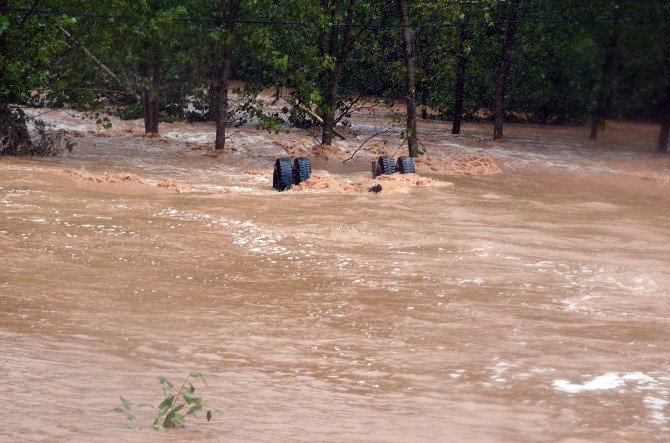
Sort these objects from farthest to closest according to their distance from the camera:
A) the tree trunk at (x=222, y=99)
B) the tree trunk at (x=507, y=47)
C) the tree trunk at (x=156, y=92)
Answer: the tree trunk at (x=507, y=47) → the tree trunk at (x=156, y=92) → the tree trunk at (x=222, y=99)

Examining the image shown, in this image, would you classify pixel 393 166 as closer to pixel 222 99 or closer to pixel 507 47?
pixel 222 99

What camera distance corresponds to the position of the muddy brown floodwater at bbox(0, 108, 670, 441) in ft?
19.4

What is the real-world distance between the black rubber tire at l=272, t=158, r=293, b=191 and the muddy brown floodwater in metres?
0.32

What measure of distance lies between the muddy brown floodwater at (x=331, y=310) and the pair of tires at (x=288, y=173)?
1.08 feet

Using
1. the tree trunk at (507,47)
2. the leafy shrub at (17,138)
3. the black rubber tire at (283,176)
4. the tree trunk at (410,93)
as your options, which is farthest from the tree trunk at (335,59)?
the leafy shrub at (17,138)

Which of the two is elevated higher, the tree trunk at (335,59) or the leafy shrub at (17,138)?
the tree trunk at (335,59)

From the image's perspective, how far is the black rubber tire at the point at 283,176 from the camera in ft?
60.8

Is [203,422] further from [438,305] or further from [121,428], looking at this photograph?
[438,305]

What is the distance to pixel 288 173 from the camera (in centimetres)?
1864

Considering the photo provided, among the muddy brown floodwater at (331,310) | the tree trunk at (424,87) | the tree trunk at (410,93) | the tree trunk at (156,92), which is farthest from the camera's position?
the tree trunk at (424,87)

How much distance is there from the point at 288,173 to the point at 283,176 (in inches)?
4.5

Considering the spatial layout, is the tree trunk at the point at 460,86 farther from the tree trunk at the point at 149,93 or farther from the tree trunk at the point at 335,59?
the tree trunk at the point at 149,93

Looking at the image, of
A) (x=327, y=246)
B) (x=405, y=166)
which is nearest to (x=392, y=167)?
(x=405, y=166)

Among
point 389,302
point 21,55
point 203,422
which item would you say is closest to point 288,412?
point 203,422
